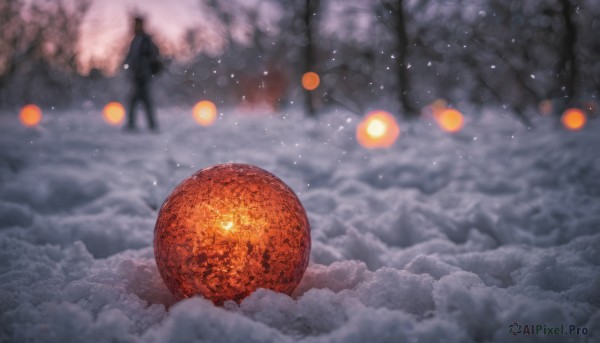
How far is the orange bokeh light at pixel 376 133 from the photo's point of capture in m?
7.14

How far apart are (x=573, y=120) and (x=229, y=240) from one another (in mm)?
7995

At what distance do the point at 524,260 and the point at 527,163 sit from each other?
3130 millimetres

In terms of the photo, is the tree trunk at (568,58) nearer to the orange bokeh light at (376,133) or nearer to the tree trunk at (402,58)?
the tree trunk at (402,58)

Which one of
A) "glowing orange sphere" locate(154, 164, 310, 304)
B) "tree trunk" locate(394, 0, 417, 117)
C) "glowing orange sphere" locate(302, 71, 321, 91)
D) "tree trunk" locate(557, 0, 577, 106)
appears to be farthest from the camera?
"glowing orange sphere" locate(302, 71, 321, 91)

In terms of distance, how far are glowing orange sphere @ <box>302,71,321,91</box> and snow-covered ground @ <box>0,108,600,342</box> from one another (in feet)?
15.7

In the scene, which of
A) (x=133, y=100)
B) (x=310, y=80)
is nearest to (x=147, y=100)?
(x=133, y=100)

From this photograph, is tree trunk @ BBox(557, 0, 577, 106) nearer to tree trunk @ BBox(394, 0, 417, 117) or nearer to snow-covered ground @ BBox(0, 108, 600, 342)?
snow-covered ground @ BBox(0, 108, 600, 342)

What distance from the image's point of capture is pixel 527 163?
5.27 meters

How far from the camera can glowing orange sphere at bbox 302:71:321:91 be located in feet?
37.9

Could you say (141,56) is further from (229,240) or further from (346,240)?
(229,240)

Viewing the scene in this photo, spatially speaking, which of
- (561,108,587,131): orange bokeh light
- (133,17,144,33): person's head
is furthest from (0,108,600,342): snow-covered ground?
(133,17,144,33): person's head

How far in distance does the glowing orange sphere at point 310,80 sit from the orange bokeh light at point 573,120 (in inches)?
251

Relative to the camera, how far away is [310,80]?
11648 millimetres

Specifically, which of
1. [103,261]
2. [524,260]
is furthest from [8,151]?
[524,260]
